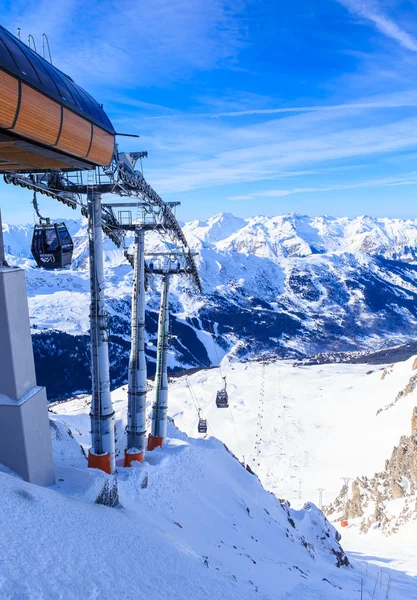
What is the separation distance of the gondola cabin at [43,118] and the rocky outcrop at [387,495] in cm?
4733

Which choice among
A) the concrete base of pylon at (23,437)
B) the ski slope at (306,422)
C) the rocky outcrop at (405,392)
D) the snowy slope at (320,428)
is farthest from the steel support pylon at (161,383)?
the rocky outcrop at (405,392)

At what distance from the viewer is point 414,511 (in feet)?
143

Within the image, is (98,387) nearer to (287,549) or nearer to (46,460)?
(46,460)

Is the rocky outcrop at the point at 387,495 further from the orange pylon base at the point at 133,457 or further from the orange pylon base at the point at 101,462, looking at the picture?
the orange pylon base at the point at 101,462

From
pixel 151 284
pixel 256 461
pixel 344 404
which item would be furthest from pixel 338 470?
pixel 151 284

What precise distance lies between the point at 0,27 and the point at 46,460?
961 centimetres

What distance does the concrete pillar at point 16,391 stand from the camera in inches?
379

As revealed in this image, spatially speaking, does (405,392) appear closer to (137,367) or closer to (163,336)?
(163,336)

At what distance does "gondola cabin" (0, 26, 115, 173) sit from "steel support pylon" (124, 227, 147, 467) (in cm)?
742

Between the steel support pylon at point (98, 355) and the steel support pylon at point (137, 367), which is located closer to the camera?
the steel support pylon at point (98, 355)

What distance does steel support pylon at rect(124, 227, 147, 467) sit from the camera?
18062 mm

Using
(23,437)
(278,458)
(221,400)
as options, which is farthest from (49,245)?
(278,458)

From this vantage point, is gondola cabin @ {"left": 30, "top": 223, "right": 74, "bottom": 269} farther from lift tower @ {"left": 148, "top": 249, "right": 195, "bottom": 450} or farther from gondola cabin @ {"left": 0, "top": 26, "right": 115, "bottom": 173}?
lift tower @ {"left": 148, "top": 249, "right": 195, "bottom": 450}

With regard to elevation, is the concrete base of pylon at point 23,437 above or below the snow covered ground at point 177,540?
above
